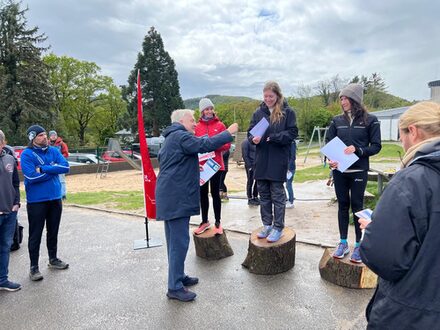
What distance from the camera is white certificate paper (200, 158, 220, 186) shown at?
15.1 ft

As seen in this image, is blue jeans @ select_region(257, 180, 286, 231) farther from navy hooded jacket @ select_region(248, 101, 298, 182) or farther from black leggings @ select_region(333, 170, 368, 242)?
black leggings @ select_region(333, 170, 368, 242)

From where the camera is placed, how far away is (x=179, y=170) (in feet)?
11.8

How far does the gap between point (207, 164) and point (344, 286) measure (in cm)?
221

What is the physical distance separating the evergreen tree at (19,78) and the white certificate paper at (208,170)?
29.7m


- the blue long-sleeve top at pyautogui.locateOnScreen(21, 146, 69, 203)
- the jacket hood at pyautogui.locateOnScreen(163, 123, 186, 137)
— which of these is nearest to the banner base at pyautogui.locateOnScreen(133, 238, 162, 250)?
the blue long-sleeve top at pyautogui.locateOnScreen(21, 146, 69, 203)

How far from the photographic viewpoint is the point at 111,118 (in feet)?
166

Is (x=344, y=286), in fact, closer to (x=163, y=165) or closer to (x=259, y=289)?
(x=259, y=289)

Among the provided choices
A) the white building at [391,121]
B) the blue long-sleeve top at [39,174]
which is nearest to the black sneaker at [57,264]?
the blue long-sleeve top at [39,174]

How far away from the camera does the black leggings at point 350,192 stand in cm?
386

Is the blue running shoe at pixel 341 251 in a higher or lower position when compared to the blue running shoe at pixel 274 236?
lower

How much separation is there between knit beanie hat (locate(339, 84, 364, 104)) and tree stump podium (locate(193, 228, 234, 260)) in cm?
247

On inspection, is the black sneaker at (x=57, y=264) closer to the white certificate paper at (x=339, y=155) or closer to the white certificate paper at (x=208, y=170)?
the white certificate paper at (x=208, y=170)

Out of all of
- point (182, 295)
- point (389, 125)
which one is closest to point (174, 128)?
point (182, 295)

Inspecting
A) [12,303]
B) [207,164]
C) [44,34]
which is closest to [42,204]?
[12,303]
